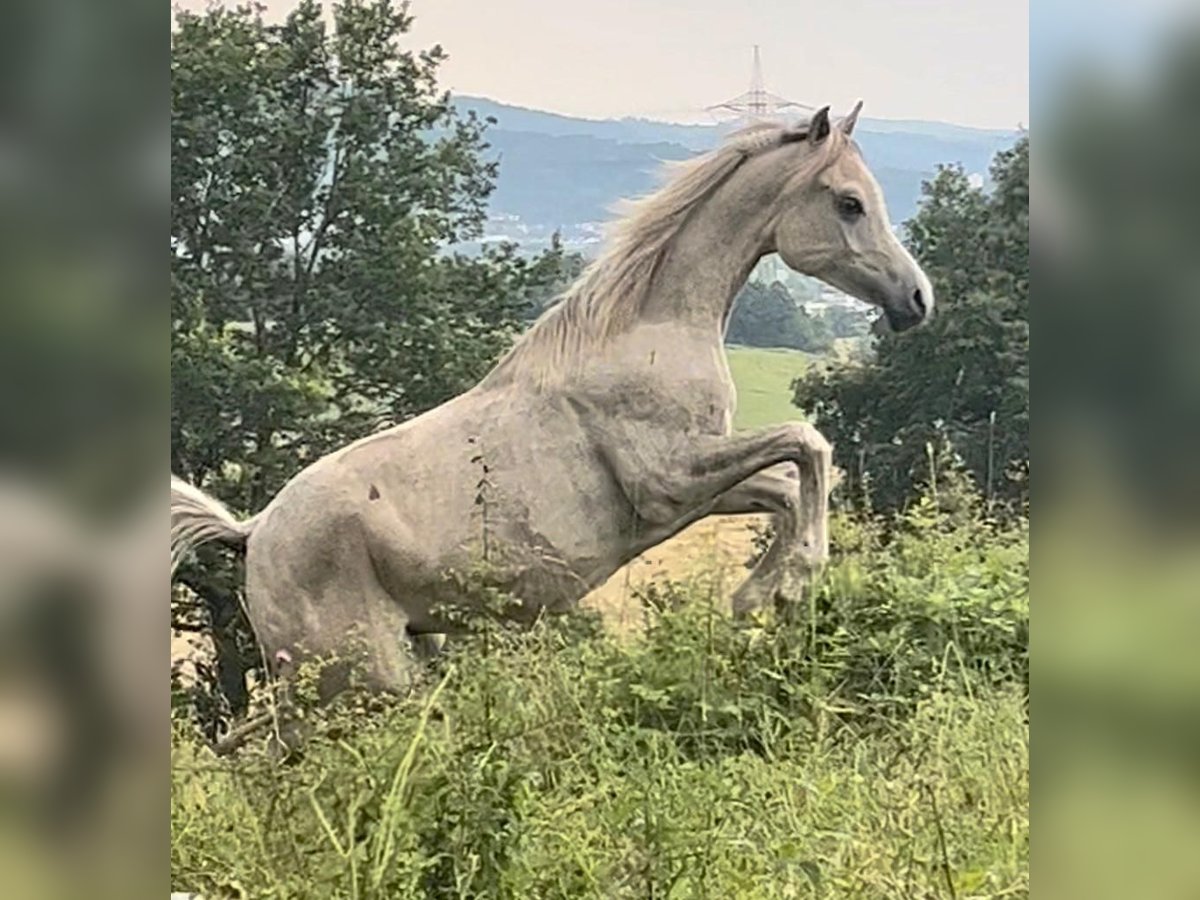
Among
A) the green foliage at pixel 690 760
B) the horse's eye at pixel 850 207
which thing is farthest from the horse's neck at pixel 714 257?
the green foliage at pixel 690 760

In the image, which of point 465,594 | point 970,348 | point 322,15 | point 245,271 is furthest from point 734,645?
point 322,15

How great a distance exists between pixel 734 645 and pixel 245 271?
933mm

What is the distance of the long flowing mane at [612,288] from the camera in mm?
2121

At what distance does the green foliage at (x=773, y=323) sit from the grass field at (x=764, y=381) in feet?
Result: 0.05

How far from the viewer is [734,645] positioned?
6.97ft

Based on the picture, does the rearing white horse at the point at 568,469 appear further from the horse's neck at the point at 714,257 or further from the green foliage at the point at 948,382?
the green foliage at the point at 948,382

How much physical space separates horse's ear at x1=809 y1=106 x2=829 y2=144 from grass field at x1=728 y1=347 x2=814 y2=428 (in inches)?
12.4

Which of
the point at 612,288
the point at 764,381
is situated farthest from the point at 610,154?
the point at 764,381

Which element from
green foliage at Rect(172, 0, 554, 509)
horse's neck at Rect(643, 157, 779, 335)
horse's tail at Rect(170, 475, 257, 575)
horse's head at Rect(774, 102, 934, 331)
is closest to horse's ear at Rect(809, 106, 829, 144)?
horse's head at Rect(774, 102, 934, 331)

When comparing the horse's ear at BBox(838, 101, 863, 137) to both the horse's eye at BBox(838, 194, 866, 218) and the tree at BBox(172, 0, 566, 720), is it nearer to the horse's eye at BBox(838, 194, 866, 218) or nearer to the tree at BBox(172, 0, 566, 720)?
the horse's eye at BBox(838, 194, 866, 218)

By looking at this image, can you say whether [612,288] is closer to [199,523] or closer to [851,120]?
[851,120]
